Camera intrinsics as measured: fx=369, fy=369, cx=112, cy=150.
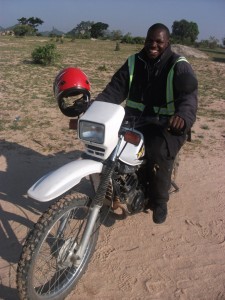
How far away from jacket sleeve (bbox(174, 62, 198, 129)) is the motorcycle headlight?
2.17ft

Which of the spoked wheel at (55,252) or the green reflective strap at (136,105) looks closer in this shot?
the spoked wheel at (55,252)

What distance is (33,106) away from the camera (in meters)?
7.55

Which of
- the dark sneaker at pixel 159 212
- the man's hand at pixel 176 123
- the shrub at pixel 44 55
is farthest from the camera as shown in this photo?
the shrub at pixel 44 55

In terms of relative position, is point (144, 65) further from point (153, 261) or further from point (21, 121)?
point (21, 121)

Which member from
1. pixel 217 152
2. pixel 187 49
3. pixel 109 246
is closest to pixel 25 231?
pixel 109 246

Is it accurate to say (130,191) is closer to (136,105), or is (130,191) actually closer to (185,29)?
(136,105)

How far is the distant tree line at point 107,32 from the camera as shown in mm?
36000

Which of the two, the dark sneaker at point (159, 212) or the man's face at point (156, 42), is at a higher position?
the man's face at point (156, 42)

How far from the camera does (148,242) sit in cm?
337

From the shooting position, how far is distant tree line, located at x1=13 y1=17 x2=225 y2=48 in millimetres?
36000

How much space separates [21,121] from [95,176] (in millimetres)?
4176

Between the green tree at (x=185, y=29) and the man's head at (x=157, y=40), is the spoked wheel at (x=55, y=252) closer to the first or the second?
the man's head at (x=157, y=40)

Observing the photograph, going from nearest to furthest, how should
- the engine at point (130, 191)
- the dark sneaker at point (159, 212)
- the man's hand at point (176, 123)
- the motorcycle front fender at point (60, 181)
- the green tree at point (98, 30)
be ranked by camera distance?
the motorcycle front fender at point (60, 181) < the man's hand at point (176, 123) < the engine at point (130, 191) < the dark sneaker at point (159, 212) < the green tree at point (98, 30)

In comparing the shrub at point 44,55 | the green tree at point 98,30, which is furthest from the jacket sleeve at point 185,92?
the green tree at point 98,30
